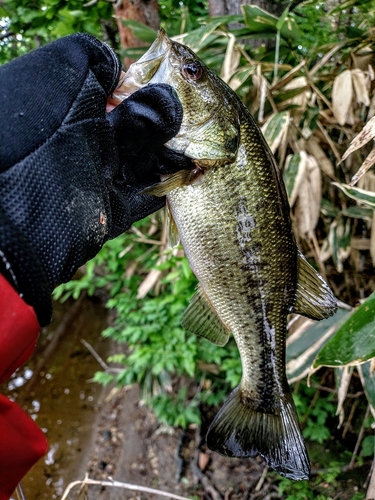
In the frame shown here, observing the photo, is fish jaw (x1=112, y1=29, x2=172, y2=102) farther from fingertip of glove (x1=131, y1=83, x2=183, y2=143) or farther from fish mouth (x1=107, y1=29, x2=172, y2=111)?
fingertip of glove (x1=131, y1=83, x2=183, y2=143)

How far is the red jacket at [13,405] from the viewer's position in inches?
29.8

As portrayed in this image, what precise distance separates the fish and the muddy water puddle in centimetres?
222

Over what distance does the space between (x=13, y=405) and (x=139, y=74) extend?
96cm

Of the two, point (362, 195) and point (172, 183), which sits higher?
point (172, 183)

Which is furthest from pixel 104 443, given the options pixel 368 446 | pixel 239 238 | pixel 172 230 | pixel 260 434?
pixel 239 238

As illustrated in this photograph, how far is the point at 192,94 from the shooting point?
4.29 ft

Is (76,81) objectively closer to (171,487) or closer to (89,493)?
(171,487)

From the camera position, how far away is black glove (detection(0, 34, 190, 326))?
2.79 feet

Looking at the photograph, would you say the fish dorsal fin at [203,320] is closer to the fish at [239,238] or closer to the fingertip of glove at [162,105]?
the fish at [239,238]

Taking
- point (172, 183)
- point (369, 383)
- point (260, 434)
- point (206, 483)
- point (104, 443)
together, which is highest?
point (172, 183)

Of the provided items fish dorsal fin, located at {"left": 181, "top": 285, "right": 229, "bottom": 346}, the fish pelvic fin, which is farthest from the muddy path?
fish dorsal fin, located at {"left": 181, "top": 285, "right": 229, "bottom": 346}

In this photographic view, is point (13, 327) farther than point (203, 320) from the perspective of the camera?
No

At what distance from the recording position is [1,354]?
75 cm

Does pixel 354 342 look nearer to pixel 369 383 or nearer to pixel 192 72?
pixel 369 383
